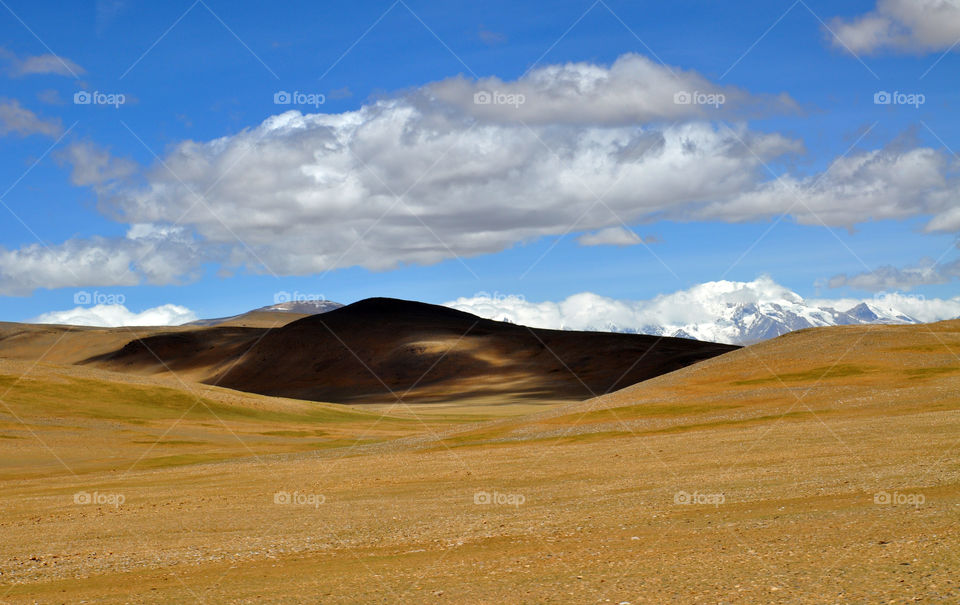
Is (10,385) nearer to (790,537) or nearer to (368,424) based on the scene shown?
(368,424)

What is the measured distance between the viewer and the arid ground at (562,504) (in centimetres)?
1402

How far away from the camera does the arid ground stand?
1402cm

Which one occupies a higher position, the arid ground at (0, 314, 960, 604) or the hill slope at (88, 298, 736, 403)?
the hill slope at (88, 298, 736, 403)

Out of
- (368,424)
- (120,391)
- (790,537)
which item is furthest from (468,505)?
(120,391)

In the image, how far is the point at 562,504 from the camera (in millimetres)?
23359

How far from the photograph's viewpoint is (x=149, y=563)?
1839 centimetres

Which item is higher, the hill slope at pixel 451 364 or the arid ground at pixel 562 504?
the hill slope at pixel 451 364

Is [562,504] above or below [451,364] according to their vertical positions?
below

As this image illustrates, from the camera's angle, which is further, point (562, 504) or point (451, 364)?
point (451, 364)

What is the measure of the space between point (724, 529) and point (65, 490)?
98.3ft

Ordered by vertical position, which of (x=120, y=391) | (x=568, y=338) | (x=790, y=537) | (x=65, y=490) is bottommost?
(x=790, y=537)

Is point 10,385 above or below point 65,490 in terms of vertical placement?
above

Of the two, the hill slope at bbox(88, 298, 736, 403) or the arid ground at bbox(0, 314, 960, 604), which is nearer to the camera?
the arid ground at bbox(0, 314, 960, 604)

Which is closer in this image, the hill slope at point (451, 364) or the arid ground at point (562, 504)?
the arid ground at point (562, 504)
